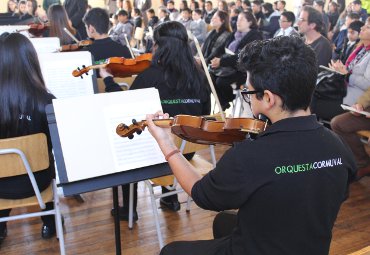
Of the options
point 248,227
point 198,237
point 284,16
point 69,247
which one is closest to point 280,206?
point 248,227

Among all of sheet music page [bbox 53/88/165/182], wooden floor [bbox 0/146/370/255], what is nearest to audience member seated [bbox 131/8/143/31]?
wooden floor [bbox 0/146/370/255]

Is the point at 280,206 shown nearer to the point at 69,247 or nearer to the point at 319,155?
the point at 319,155

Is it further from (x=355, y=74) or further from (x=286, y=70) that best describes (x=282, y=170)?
(x=355, y=74)

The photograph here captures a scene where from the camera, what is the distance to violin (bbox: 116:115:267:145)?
1292 millimetres

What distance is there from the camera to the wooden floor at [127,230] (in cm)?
206

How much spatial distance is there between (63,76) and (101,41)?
857 mm

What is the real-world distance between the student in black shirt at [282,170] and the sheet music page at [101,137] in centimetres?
45

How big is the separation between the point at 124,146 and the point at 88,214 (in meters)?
1.10

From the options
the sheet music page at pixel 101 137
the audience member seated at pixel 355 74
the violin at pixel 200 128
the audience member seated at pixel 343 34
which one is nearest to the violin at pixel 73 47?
the audience member seated at pixel 355 74

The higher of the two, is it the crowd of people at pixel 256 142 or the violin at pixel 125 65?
the crowd of people at pixel 256 142

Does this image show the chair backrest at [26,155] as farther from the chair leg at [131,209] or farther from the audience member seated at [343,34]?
the audience member seated at [343,34]

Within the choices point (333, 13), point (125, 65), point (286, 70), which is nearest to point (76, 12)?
point (125, 65)

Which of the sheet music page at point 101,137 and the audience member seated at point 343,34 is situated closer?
the sheet music page at point 101,137

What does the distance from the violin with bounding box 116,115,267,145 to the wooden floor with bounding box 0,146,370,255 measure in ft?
2.91
